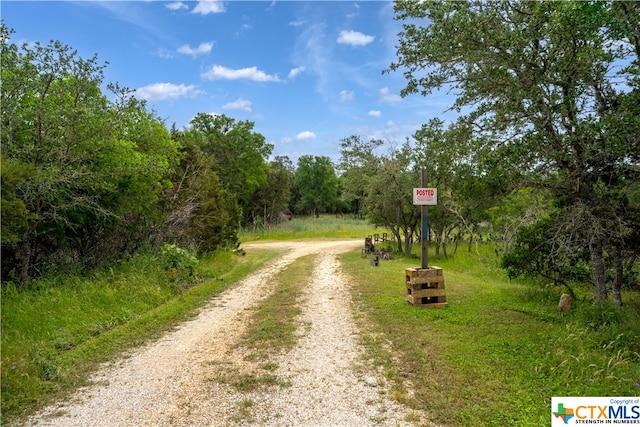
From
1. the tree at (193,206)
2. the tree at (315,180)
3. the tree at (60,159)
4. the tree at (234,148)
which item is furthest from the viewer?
the tree at (315,180)

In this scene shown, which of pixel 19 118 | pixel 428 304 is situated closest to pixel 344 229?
pixel 428 304

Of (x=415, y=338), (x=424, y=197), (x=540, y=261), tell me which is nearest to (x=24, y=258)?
(x=415, y=338)

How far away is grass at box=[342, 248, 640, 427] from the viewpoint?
3.55 meters

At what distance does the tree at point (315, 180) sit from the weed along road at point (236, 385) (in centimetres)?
4108

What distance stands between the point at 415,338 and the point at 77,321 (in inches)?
205

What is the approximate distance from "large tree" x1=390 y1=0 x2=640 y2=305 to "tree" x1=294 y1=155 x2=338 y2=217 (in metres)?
41.0

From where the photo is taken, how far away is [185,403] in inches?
142

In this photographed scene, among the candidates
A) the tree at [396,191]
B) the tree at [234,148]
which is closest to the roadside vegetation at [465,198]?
the tree at [396,191]

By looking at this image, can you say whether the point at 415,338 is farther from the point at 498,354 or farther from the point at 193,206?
the point at 193,206

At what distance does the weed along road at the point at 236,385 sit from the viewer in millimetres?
3348

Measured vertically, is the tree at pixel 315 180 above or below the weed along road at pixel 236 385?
above

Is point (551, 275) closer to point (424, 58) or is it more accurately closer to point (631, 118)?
point (631, 118)

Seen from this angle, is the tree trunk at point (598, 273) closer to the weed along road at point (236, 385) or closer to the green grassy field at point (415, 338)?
the green grassy field at point (415, 338)

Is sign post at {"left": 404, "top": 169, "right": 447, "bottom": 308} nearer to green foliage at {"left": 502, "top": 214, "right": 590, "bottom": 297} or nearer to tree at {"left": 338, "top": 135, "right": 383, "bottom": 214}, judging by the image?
green foliage at {"left": 502, "top": 214, "right": 590, "bottom": 297}
